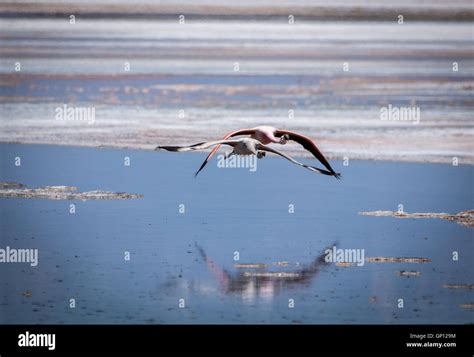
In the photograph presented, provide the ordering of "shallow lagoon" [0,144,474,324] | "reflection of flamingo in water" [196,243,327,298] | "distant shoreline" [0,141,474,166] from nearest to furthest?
"shallow lagoon" [0,144,474,324], "reflection of flamingo in water" [196,243,327,298], "distant shoreline" [0,141,474,166]

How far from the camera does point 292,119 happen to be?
1236 inches

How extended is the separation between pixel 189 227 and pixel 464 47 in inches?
555

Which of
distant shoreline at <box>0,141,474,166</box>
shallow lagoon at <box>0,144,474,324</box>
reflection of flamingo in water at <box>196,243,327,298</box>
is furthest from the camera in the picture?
distant shoreline at <box>0,141,474,166</box>

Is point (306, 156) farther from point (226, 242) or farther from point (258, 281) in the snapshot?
point (258, 281)

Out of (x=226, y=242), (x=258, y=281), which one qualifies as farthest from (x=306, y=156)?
(x=258, y=281)

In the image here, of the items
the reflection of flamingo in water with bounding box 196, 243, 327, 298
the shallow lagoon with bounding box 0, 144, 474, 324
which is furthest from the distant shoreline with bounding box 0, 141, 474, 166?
the reflection of flamingo in water with bounding box 196, 243, 327, 298

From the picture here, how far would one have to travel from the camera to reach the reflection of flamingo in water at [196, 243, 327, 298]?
19984 mm

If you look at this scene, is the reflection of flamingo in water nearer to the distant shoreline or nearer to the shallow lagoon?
the shallow lagoon

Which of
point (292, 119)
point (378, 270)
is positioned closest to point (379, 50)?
point (292, 119)

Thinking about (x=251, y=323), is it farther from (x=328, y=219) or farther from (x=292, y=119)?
(x=292, y=119)

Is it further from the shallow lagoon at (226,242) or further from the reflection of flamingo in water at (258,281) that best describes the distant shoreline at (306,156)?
the reflection of flamingo in water at (258,281)

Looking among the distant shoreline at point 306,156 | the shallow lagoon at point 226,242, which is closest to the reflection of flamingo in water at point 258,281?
the shallow lagoon at point 226,242

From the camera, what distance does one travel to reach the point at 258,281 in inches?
808

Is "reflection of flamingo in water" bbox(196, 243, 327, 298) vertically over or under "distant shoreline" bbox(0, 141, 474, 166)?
under
